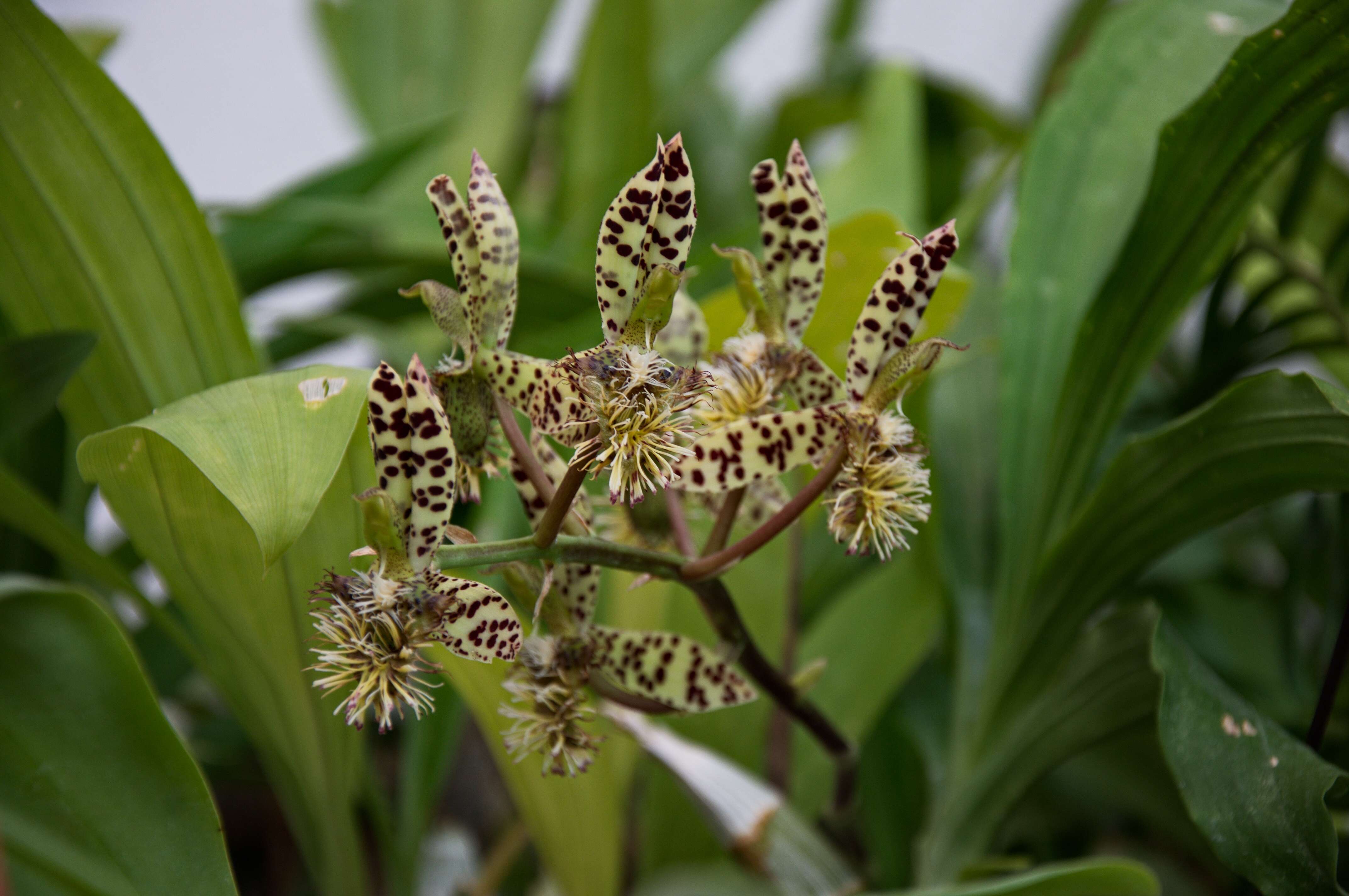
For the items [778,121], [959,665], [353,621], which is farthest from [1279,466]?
[778,121]

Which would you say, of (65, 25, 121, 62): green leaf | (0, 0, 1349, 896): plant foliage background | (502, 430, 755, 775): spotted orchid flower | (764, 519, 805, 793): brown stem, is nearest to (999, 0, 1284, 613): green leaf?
(0, 0, 1349, 896): plant foliage background

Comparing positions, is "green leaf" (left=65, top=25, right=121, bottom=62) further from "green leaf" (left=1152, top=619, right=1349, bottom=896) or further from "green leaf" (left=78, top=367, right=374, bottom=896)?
"green leaf" (left=1152, top=619, right=1349, bottom=896)

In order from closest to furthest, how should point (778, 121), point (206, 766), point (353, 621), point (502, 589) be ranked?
point (353, 621), point (502, 589), point (206, 766), point (778, 121)

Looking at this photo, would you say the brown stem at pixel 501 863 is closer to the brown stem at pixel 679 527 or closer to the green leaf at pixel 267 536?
the green leaf at pixel 267 536

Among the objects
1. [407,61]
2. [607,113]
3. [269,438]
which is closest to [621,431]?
[269,438]

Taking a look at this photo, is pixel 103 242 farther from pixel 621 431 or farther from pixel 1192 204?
pixel 1192 204

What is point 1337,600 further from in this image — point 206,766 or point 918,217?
point 206,766
